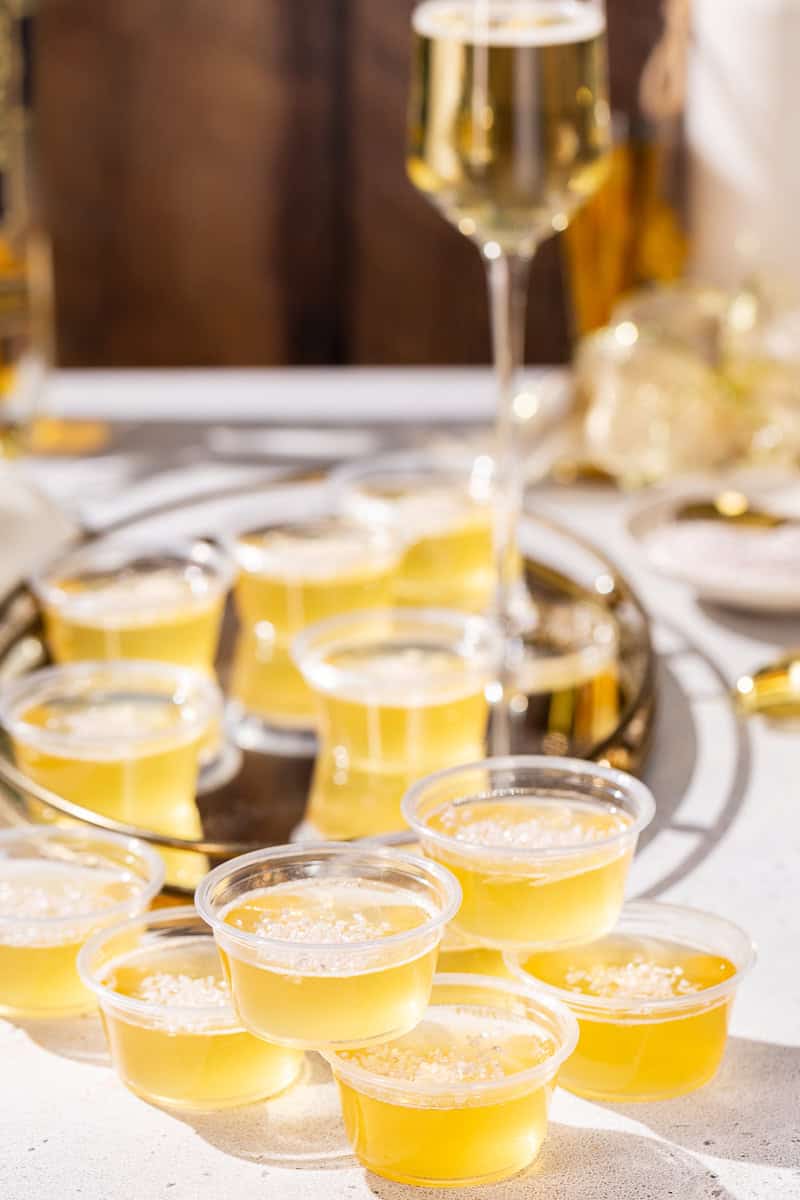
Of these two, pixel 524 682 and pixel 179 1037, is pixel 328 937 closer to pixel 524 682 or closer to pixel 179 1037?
pixel 179 1037

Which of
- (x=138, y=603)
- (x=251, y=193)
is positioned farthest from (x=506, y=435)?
(x=251, y=193)

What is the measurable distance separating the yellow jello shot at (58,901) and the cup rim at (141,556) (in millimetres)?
339

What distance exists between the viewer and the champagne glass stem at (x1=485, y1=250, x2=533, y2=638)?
112 centimetres

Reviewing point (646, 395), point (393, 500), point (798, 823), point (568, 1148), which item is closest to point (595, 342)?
point (646, 395)

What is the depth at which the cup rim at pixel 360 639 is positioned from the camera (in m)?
0.97

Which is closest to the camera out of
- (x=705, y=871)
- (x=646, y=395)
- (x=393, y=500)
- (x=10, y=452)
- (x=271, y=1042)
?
(x=271, y=1042)

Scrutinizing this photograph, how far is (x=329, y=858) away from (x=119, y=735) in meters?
0.26

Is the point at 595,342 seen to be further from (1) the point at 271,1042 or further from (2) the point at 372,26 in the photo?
(2) the point at 372,26

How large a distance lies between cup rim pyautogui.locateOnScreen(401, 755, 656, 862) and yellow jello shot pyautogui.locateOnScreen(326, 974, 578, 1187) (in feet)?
0.20

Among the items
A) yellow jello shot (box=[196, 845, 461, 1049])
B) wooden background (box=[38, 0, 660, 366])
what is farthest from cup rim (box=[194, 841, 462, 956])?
wooden background (box=[38, 0, 660, 366])

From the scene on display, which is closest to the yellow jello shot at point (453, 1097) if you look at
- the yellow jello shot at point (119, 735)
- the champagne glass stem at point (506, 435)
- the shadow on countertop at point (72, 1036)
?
the shadow on countertop at point (72, 1036)

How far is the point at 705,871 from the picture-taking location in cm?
87

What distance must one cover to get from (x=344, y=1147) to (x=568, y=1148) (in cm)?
8

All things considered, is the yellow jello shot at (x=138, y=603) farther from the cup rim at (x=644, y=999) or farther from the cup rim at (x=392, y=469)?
the cup rim at (x=644, y=999)
